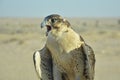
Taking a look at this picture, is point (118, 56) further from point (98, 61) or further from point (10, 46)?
point (10, 46)

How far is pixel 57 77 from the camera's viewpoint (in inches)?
238

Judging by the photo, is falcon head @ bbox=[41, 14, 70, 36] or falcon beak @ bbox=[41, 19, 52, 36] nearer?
falcon beak @ bbox=[41, 19, 52, 36]

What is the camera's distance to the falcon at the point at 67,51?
550 centimetres

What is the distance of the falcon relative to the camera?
5.50m

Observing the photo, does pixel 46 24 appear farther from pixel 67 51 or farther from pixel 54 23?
pixel 67 51

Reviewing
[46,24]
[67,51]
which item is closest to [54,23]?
[46,24]

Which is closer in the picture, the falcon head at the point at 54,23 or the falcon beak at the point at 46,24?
the falcon beak at the point at 46,24

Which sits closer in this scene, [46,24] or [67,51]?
[46,24]

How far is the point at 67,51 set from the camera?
18.4 feet

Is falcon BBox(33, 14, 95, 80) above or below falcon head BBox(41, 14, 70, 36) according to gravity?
below

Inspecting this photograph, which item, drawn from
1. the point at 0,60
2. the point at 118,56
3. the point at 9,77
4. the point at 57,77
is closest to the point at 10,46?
the point at 0,60

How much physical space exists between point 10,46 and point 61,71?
26311 mm

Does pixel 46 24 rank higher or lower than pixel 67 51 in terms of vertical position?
higher

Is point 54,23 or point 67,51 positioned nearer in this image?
point 54,23
